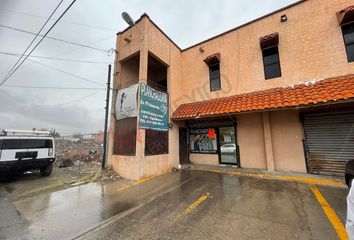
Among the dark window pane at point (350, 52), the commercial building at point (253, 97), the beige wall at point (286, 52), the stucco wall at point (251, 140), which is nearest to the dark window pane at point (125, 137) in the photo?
the commercial building at point (253, 97)

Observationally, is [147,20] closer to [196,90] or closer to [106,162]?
[196,90]

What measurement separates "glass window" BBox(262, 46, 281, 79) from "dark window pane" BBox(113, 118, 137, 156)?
786cm

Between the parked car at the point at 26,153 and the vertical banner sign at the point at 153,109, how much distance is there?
5.62m

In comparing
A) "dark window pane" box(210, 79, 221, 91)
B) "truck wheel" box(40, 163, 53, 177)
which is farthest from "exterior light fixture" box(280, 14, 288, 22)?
"truck wheel" box(40, 163, 53, 177)

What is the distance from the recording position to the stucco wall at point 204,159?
10.3 metres

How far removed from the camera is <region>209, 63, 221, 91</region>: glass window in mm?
10805

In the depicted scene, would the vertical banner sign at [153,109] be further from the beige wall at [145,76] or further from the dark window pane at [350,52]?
the dark window pane at [350,52]

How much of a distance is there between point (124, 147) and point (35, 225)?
5.03 m

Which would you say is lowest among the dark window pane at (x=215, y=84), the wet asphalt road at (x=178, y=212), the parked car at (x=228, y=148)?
the wet asphalt road at (x=178, y=212)

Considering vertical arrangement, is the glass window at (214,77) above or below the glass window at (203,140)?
above

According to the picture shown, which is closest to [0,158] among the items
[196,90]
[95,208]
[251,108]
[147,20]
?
[95,208]

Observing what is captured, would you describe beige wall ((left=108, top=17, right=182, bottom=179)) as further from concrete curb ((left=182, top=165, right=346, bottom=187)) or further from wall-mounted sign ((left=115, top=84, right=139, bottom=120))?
concrete curb ((left=182, top=165, right=346, bottom=187))

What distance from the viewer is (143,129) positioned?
820 cm

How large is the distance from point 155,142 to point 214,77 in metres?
5.94
